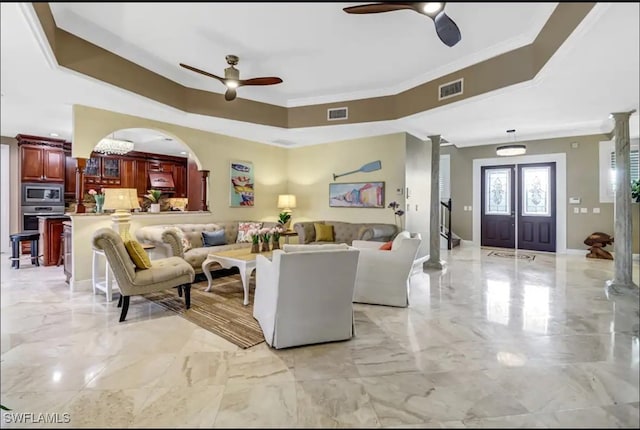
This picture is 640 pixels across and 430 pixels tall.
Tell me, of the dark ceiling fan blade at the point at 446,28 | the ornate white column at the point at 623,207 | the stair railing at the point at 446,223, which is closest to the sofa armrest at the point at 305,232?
the stair railing at the point at 446,223

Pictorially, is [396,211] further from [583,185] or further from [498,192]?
[583,185]

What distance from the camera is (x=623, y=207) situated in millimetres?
4523

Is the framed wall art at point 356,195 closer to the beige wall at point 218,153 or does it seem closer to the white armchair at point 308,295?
the beige wall at point 218,153

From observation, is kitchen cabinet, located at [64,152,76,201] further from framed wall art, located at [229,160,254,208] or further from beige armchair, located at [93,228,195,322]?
beige armchair, located at [93,228,195,322]

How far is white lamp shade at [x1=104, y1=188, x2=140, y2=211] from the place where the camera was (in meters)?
4.04

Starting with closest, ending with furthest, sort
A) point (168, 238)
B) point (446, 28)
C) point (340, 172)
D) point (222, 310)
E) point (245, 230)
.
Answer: point (446, 28)
point (222, 310)
point (168, 238)
point (245, 230)
point (340, 172)

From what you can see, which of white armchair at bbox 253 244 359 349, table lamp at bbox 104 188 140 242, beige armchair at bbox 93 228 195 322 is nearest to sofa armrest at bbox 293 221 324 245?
beige armchair at bbox 93 228 195 322

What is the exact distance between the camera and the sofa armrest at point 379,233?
5.60 meters

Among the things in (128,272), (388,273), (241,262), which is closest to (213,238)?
(241,262)

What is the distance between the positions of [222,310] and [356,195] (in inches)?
146

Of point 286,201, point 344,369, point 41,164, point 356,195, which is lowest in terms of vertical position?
point 344,369

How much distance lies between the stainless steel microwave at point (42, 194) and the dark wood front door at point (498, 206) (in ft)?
32.2

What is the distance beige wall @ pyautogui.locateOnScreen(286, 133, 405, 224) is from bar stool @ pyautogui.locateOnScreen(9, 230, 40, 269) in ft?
15.6

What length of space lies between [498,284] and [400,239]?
2.06 m
